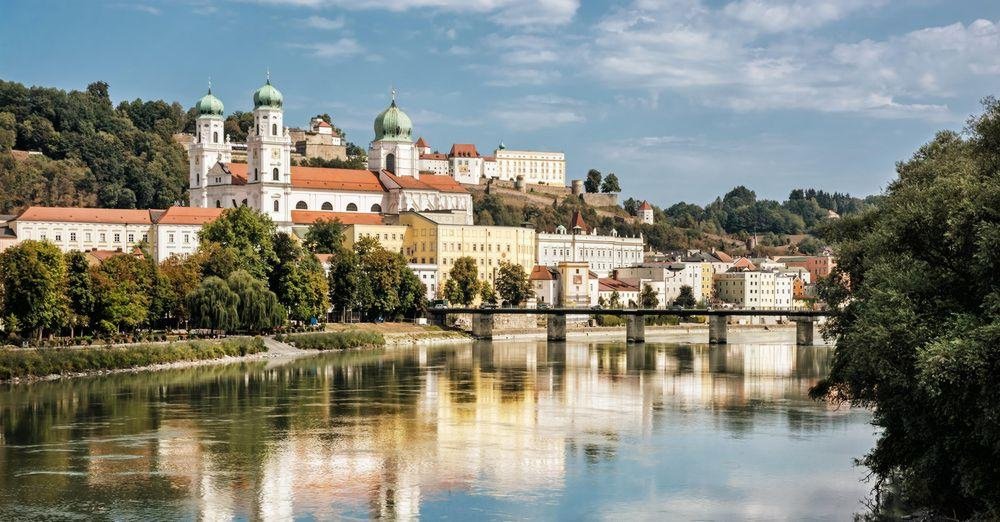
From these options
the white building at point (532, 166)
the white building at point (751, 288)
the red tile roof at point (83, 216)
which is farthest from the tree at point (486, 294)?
the white building at point (532, 166)

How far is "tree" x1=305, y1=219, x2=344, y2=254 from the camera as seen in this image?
3770 inches

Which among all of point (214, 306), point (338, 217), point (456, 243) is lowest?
point (214, 306)

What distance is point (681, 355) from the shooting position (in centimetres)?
6912

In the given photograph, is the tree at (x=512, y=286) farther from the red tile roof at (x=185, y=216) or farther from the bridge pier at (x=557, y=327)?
the red tile roof at (x=185, y=216)

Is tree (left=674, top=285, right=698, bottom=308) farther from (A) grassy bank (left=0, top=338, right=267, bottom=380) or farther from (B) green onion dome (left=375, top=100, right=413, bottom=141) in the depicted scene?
(A) grassy bank (left=0, top=338, right=267, bottom=380)

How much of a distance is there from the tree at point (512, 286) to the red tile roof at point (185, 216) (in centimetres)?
2316

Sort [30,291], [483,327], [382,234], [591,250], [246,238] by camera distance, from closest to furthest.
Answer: [30,291] → [246,238] → [483,327] → [382,234] → [591,250]

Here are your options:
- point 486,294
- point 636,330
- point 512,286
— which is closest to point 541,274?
point 512,286

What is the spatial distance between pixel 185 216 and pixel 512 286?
26.0 meters

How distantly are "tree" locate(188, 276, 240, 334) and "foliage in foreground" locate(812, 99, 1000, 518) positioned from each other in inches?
1683

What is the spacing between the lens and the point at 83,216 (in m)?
94.6

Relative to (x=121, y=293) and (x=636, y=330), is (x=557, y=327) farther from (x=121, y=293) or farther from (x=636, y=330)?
(x=121, y=293)

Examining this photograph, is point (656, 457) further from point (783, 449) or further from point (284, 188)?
point (284, 188)

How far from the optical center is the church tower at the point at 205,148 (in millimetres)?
110750
